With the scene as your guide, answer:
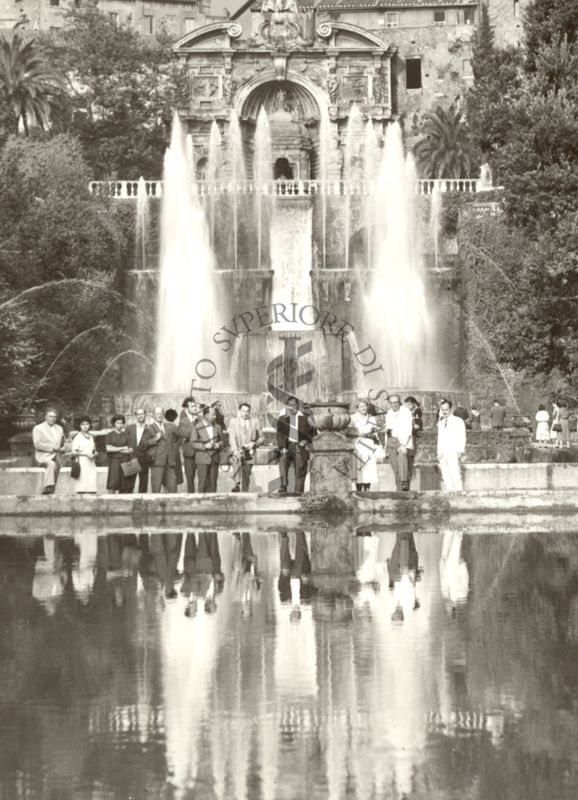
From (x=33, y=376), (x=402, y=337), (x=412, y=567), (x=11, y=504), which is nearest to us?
(x=412, y=567)

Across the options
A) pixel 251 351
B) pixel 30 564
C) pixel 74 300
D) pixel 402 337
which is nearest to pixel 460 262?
pixel 402 337

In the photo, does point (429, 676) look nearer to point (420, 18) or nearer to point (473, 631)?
point (473, 631)

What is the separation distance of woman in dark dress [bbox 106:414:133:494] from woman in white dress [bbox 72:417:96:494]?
55 cm

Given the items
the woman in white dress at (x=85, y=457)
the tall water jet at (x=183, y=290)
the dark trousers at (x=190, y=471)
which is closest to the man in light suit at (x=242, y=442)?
the dark trousers at (x=190, y=471)

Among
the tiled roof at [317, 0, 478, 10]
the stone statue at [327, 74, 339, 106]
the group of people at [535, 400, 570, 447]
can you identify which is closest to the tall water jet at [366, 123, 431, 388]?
the group of people at [535, 400, 570, 447]

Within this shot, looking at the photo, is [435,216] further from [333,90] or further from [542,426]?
[542,426]

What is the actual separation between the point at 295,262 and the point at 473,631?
4777 centimetres

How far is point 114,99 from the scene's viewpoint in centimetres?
7406

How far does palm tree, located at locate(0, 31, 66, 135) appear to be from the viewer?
70.2 m

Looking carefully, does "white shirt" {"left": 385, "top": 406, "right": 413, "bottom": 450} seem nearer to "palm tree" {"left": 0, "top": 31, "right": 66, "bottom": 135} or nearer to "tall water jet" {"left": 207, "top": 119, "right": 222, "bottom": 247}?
"palm tree" {"left": 0, "top": 31, "right": 66, "bottom": 135}

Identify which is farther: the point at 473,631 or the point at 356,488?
the point at 356,488

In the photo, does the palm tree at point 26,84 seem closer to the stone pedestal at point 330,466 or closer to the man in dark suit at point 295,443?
the man in dark suit at point 295,443

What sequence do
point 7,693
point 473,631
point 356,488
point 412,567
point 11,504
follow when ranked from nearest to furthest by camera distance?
point 7,693 → point 473,631 → point 412,567 → point 11,504 → point 356,488

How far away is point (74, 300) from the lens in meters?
44.8
